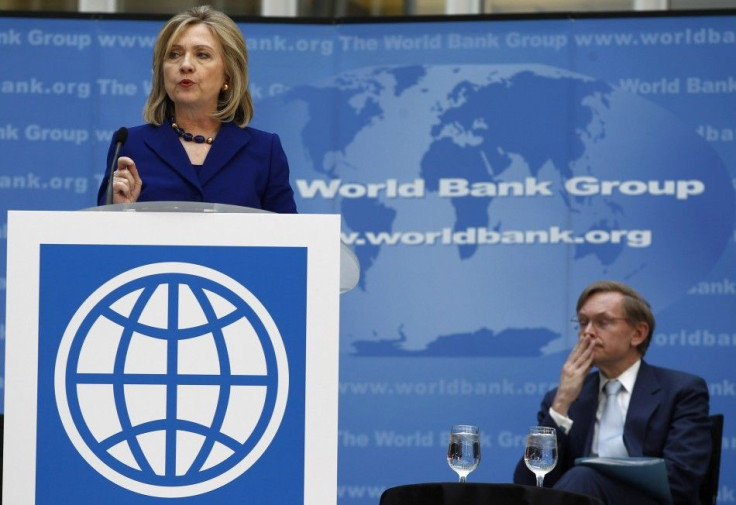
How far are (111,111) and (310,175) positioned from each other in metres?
1.06

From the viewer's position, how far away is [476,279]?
19.2ft

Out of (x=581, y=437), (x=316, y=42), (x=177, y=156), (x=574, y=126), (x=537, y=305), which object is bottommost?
(x=581, y=437)

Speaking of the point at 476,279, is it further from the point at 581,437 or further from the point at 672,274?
the point at 581,437

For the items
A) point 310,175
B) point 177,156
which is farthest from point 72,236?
point 310,175

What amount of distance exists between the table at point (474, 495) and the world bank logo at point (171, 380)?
595mm

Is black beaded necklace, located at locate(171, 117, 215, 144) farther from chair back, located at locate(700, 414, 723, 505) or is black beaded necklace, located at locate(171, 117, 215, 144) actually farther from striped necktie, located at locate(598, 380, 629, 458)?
chair back, located at locate(700, 414, 723, 505)

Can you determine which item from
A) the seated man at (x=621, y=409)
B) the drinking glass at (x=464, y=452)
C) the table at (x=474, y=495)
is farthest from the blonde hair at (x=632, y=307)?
the table at (x=474, y=495)

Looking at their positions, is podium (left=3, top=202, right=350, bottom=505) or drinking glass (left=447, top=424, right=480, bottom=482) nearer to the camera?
podium (left=3, top=202, right=350, bottom=505)

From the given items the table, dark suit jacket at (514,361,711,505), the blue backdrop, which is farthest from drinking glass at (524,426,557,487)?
the blue backdrop

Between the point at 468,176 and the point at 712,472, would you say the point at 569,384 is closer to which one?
the point at 712,472

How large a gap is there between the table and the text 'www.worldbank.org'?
10.7ft

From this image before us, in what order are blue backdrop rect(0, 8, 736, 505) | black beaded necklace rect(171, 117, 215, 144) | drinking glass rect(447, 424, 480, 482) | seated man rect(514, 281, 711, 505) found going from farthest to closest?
1. blue backdrop rect(0, 8, 736, 505)
2. seated man rect(514, 281, 711, 505)
3. drinking glass rect(447, 424, 480, 482)
4. black beaded necklace rect(171, 117, 215, 144)

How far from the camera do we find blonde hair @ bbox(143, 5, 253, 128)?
104 inches

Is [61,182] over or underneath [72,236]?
over
